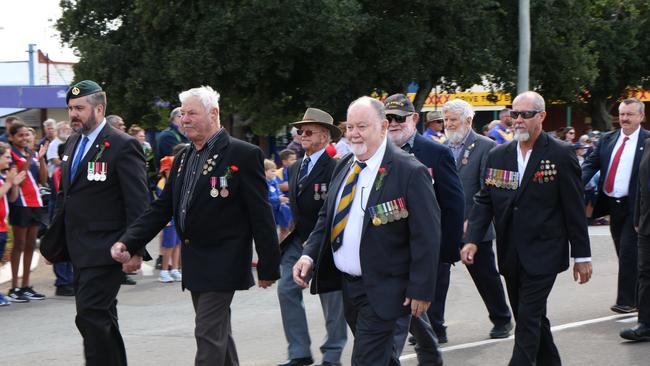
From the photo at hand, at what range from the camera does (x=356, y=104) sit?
5.30 m

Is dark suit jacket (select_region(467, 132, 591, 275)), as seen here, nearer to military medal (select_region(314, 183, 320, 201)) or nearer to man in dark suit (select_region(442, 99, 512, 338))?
military medal (select_region(314, 183, 320, 201))

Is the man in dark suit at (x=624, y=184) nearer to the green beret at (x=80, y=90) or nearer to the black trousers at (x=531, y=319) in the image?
the black trousers at (x=531, y=319)

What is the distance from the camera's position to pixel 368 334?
5211mm

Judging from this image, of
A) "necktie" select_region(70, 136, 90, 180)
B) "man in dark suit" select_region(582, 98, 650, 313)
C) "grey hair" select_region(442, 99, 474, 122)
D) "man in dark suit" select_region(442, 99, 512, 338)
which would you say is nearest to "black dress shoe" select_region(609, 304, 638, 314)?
"man in dark suit" select_region(582, 98, 650, 313)

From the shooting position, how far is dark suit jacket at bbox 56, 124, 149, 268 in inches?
248

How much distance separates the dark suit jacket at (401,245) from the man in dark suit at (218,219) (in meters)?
0.95

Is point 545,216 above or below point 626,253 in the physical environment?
above

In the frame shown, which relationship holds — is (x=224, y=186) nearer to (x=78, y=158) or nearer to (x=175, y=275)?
(x=78, y=158)

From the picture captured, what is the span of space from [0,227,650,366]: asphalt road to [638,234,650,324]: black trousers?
267 millimetres

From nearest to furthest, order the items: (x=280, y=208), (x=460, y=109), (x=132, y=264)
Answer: (x=132, y=264), (x=460, y=109), (x=280, y=208)

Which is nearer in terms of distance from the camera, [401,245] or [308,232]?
[401,245]

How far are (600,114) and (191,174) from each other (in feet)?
127

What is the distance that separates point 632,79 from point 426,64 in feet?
50.3

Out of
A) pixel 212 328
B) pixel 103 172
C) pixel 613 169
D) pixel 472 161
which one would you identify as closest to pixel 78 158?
pixel 103 172
